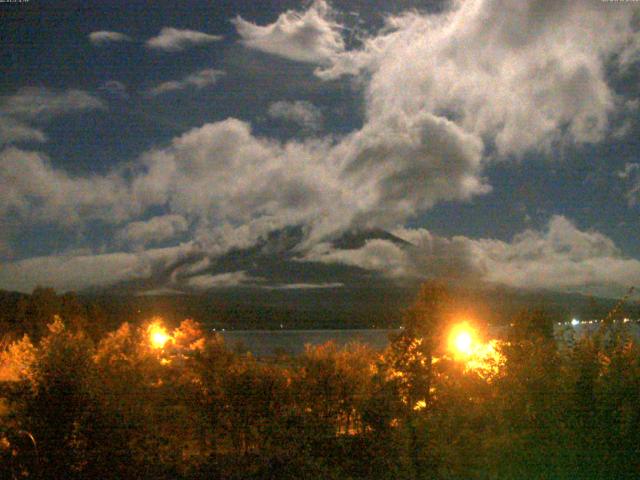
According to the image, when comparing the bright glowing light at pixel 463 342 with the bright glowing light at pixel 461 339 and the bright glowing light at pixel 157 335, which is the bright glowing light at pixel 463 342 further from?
the bright glowing light at pixel 157 335

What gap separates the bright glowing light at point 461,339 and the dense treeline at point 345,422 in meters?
2.21

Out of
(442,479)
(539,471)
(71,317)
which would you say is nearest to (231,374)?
(442,479)

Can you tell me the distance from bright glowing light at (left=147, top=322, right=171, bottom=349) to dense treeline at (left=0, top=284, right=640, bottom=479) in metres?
7.45

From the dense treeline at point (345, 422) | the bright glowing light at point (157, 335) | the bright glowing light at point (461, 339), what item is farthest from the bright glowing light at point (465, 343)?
the bright glowing light at point (157, 335)

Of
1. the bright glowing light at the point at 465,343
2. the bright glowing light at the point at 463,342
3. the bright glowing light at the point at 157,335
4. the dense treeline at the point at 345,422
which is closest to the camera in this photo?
the dense treeline at the point at 345,422

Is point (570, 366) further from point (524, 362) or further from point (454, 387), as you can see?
point (454, 387)

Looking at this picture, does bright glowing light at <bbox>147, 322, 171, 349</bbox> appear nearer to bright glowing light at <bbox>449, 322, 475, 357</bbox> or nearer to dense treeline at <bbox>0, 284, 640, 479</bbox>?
dense treeline at <bbox>0, 284, 640, 479</bbox>

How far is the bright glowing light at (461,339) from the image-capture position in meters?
14.2

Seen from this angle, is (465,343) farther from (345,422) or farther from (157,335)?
(157,335)

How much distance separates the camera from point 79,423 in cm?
865

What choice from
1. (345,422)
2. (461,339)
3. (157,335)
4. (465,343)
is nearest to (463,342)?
(465,343)

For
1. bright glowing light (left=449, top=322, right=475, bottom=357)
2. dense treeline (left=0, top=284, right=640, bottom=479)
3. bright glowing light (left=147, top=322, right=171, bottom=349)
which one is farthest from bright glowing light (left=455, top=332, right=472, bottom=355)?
bright glowing light (left=147, top=322, right=171, bottom=349)

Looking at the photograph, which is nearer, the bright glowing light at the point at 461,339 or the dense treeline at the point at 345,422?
the dense treeline at the point at 345,422

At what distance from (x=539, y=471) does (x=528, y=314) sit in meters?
23.1
